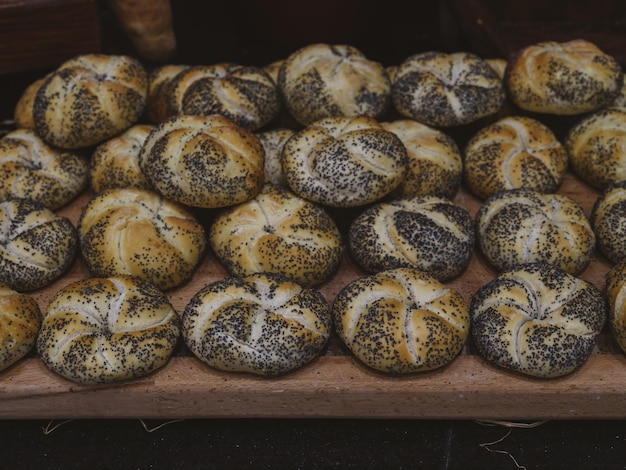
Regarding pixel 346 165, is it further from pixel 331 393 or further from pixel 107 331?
pixel 107 331

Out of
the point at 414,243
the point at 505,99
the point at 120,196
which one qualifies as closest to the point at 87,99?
the point at 120,196

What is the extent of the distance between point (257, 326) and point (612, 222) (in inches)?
65.8

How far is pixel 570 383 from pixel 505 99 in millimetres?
1646

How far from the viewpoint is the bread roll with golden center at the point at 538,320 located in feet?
8.85

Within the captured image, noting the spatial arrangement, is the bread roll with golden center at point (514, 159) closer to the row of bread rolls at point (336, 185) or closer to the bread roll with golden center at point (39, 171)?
the row of bread rolls at point (336, 185)

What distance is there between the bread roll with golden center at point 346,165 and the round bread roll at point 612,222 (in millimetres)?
932

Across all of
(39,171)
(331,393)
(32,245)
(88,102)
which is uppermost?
(88,102)

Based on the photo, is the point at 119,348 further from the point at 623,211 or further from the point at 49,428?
the point at 623,211

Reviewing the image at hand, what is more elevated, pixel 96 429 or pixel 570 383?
pixel 570 383

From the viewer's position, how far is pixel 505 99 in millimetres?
3783

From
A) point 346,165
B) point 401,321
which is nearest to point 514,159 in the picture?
point 346,165

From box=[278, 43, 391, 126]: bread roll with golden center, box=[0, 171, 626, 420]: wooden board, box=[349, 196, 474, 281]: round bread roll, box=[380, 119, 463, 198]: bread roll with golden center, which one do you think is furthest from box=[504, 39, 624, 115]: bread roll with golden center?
box=[0, 171, 626, 420]: wooden board

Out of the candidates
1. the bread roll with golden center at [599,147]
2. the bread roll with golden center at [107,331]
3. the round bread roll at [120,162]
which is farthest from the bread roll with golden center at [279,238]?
the bread roll with golden center at [599,147]

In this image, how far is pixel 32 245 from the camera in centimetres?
315
